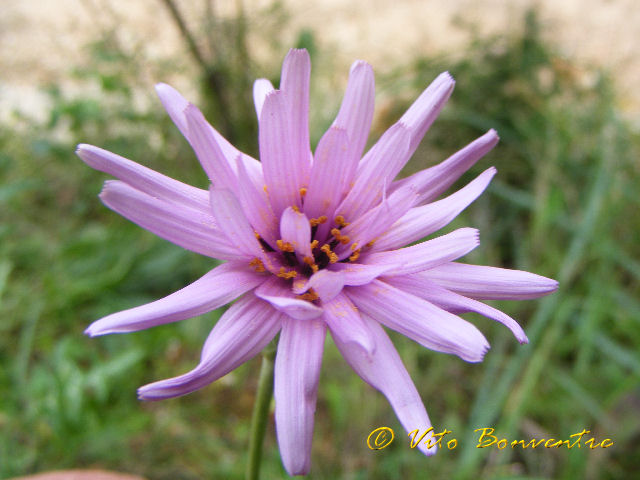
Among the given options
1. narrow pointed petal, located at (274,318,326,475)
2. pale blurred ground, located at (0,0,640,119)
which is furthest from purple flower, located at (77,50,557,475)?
pale blurred ground, located at (0,0,640,119)

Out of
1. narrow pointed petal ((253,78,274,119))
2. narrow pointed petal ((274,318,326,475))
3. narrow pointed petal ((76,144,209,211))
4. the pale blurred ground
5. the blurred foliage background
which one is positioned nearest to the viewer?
narrow pointed petal ((274,318,326,475))

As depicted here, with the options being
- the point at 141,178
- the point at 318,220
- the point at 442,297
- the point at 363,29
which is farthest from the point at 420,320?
the point at 363,29

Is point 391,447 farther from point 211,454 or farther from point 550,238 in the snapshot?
point 550,238

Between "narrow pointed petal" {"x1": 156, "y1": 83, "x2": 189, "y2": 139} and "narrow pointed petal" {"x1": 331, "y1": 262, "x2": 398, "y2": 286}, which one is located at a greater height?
"narrow pointed petal" {"x1": 156, "y1": 83, "x2": 189, "y2": 139}

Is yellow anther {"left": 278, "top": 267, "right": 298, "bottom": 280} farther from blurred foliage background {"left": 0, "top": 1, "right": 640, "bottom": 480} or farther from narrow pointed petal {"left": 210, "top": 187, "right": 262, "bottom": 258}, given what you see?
blurred foliage background {"left": 0, "top": 1, "right": 640, "bottom": 480}

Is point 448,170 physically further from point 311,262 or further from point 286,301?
point 286,301

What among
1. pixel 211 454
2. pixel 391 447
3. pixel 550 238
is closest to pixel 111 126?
pixel 211 454
